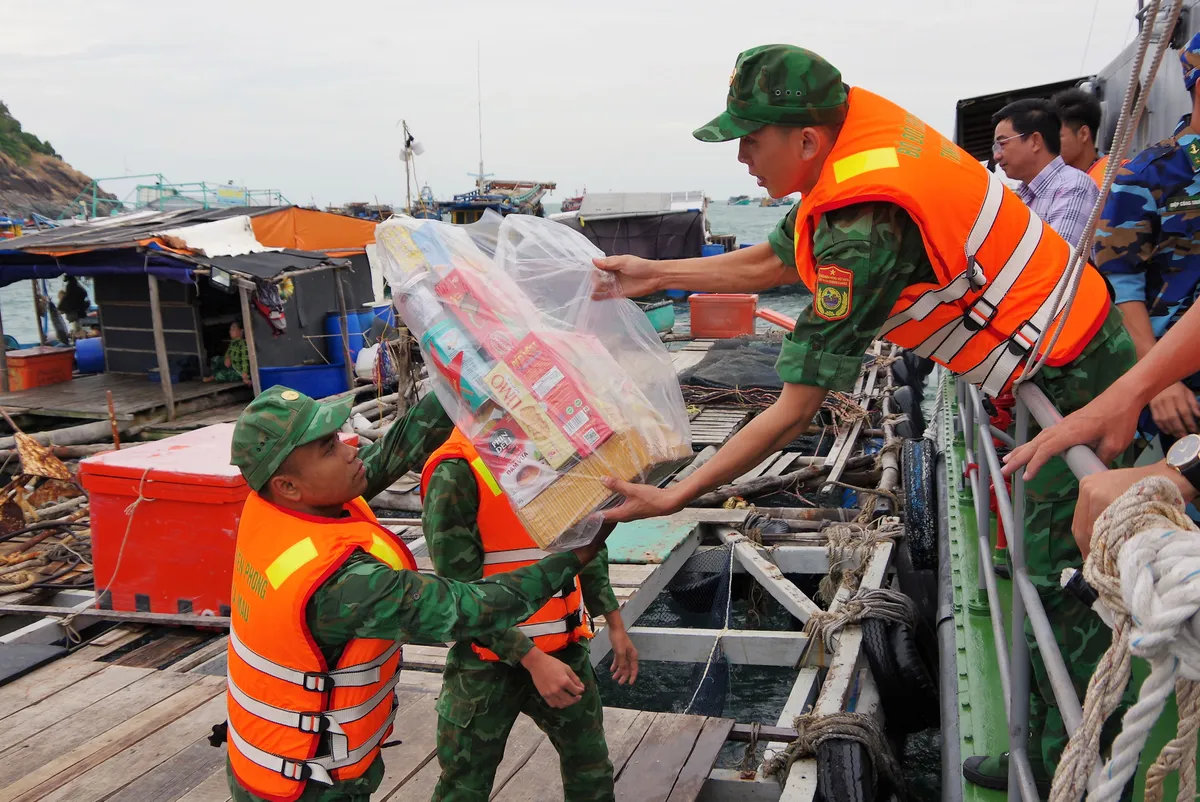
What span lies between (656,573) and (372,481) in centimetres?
368

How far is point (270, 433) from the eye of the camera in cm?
216

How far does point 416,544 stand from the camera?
21.6 feet

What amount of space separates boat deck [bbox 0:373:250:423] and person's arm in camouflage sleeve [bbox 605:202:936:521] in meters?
13.6

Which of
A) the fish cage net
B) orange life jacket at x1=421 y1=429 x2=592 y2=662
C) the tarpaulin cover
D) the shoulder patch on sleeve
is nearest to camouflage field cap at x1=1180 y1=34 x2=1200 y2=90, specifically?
the shoulder patch on sleeve

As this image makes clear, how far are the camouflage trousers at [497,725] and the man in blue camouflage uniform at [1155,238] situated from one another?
192cm

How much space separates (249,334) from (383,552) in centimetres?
1375

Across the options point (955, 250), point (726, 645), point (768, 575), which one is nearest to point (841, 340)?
point (955, 250)

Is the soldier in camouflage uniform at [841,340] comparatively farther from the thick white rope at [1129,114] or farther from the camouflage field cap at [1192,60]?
the camouflage field cap at [1192,60]

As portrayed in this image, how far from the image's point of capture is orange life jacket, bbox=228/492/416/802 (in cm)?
211

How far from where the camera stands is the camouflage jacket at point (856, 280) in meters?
2.06

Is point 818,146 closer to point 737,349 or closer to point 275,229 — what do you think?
point 737,349

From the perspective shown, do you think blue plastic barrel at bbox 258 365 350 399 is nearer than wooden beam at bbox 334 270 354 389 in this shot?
Yes

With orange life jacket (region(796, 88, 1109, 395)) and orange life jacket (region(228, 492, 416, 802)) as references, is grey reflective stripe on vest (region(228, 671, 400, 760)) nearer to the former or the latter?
orange life jacket (region(228, 492, 416, 802))

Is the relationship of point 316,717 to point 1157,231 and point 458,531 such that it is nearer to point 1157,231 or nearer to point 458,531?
point 458,531
